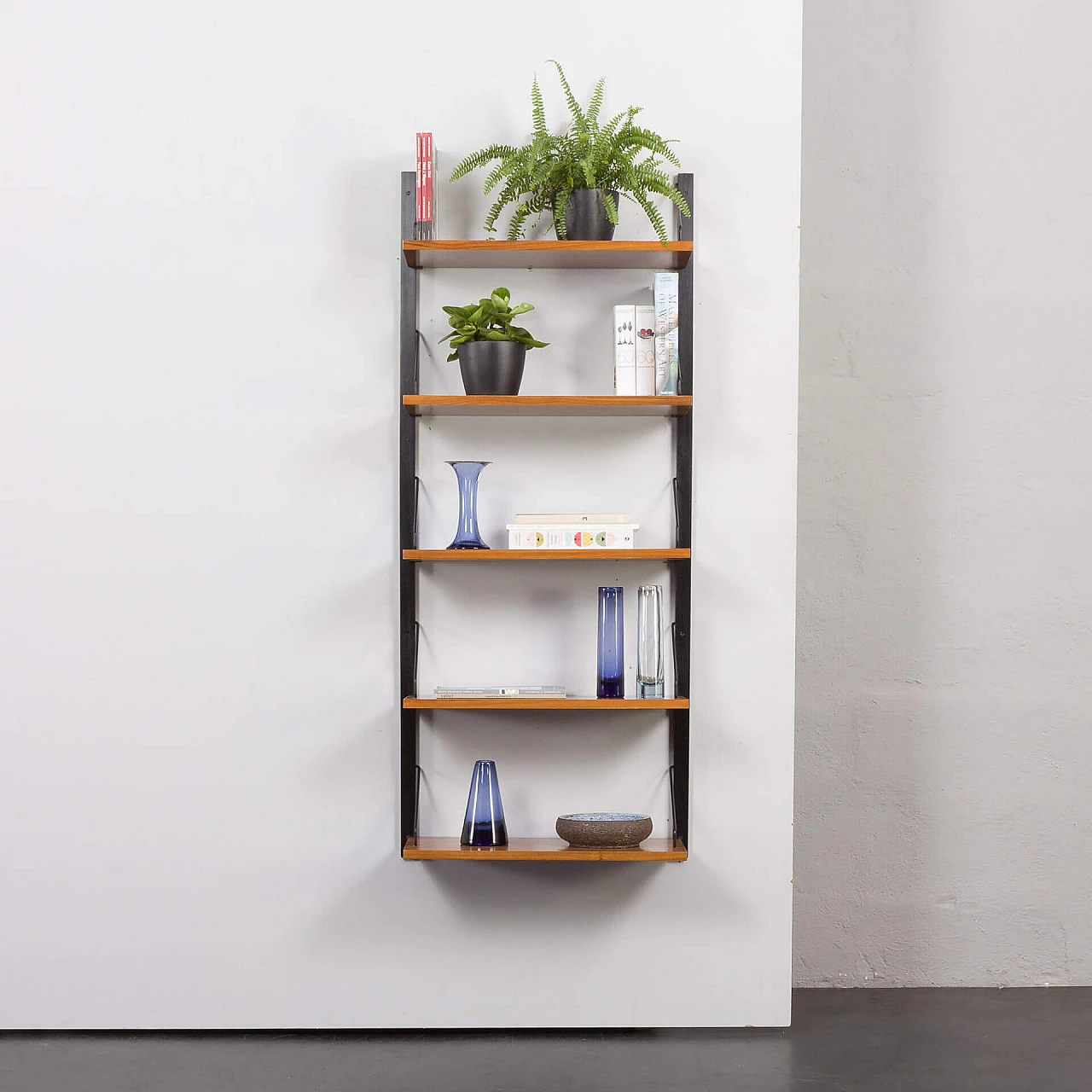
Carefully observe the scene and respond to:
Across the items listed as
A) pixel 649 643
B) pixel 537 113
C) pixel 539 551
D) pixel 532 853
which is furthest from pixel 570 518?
pixel 537 113

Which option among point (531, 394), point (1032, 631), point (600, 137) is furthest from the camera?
point (1032, 631)

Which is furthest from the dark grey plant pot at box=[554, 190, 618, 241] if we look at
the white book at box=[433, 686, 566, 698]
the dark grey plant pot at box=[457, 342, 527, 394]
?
the white book at box=[433, 686, 566, 698]

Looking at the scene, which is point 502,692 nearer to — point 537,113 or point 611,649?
point 611,649

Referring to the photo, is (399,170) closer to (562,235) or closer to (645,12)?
(562,235)

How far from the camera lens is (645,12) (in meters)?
2.43

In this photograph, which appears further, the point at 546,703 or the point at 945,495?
the point at 945,495

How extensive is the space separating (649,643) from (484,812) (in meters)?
0.51

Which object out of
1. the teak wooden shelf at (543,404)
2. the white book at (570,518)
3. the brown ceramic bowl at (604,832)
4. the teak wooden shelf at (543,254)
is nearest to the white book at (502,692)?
the brown ceramic bowl at (604,832)

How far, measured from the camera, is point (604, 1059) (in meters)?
2.24

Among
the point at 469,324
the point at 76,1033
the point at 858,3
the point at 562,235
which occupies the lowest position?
the point at 76,1033

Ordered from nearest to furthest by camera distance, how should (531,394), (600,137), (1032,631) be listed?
(600,137) < (531,394) < (1032,631)

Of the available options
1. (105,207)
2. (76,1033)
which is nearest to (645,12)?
(105,207)

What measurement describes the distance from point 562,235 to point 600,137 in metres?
0.22

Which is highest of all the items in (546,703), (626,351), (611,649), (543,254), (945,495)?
(543,254)
